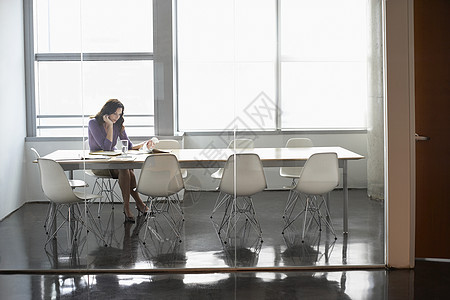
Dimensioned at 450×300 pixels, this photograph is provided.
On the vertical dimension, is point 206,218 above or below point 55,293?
above

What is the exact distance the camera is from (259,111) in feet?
17.1

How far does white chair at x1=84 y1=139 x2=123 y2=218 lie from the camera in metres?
5.27

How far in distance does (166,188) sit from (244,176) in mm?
662

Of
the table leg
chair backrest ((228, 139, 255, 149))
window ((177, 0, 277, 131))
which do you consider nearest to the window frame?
window ((177, 0, 277, 131))

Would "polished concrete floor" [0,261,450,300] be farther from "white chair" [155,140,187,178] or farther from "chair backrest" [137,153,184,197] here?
"white chair" [155,140,187,178]

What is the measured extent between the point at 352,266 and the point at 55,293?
2412 mm

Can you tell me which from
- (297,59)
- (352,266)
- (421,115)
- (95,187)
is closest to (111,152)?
(95,187)

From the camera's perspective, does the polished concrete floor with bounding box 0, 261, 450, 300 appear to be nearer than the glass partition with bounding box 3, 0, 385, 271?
Yes

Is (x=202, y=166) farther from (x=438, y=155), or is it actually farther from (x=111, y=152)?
(x=438, y=155)

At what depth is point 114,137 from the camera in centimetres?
526

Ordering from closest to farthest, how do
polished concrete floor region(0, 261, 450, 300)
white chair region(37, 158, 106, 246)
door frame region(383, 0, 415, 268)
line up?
1. polished concrete floor region(0, 261, 450, 300)
2. door frame region(383, 0, 415, 268)
3. white chair region(37, 158, 106, 246)

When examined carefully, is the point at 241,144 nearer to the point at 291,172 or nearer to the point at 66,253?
the point at 291,172

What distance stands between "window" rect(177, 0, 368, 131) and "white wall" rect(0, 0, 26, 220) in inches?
53.7

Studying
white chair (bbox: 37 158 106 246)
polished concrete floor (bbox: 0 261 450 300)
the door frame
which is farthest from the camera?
white chair (bbox: 37 158 106 246)
